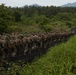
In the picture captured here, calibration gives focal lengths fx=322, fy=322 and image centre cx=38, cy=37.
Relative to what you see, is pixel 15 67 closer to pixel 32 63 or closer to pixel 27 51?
pixel 32 63

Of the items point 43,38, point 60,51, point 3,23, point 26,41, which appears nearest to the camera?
point 60,51

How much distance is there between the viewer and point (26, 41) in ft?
64.6

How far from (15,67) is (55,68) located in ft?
5.58

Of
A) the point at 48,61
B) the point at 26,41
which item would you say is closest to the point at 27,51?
the point at 26,41

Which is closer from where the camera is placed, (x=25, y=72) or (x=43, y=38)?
(x=25, y=72)

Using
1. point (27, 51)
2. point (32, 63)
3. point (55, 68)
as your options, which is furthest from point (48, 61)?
point (27, 51)

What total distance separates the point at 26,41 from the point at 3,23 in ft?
42.2

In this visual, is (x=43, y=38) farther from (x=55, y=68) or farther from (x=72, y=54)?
(x=55, y=68)

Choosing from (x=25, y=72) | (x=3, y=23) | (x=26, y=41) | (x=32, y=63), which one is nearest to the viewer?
(x=25, y=72)

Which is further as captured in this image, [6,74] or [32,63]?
[32,63]

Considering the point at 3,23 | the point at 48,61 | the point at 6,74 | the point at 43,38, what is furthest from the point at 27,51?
the point at 3,23

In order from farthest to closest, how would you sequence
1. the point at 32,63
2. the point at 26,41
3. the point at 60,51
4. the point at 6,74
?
the point at 26,41
the point at 60,51
the point at 32,63
the point at 6,74

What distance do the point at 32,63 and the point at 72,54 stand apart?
2169mm

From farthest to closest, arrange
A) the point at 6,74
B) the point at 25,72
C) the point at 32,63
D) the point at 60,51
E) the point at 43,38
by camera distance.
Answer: the point at 43,38
the point at 60,51
the point at 32,63
the point at 25,72
the point at 6,74
